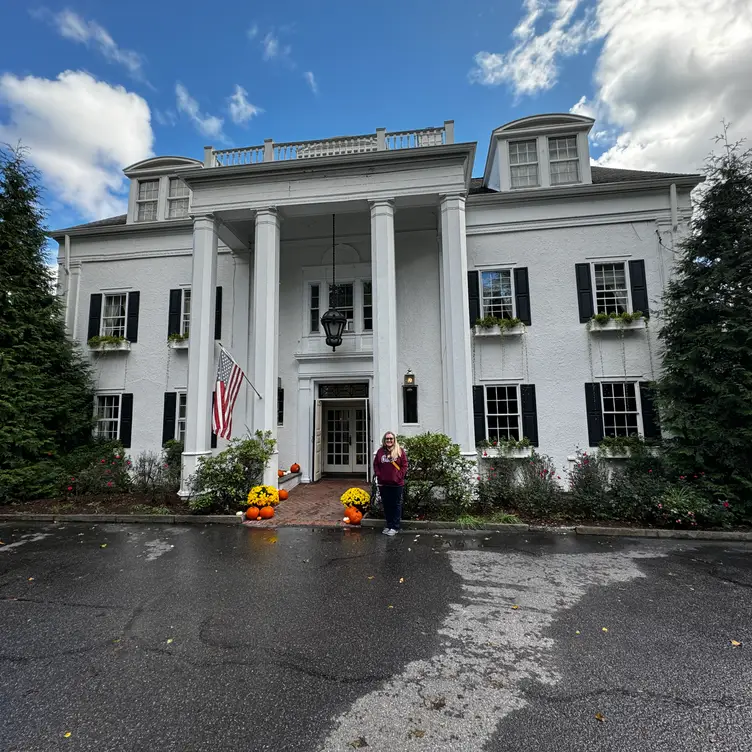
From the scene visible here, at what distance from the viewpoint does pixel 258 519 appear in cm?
759

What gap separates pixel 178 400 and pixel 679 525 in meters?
11.7

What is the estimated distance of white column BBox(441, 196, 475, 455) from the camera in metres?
8.25

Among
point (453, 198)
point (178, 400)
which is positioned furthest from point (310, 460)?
point (453, 198)

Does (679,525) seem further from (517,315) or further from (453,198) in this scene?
(453,198)

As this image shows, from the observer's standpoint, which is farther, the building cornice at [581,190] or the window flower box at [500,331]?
the window flower box at [500,331]

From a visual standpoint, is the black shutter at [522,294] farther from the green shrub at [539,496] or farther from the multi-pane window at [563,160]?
the green shrub at [539,496]

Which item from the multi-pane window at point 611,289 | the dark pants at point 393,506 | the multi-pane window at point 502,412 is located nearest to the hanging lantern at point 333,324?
the multi-pane window at point 502,412

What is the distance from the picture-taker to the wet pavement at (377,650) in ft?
7.93

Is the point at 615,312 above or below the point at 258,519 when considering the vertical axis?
above

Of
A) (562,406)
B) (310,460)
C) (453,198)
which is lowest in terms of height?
(310,460)

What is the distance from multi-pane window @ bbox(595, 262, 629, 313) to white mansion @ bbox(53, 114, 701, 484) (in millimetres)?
44

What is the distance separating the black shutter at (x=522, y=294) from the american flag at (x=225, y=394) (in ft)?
22.9

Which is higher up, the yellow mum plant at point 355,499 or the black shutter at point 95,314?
the black shutter at point 95,314

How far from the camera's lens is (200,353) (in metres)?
9.05
